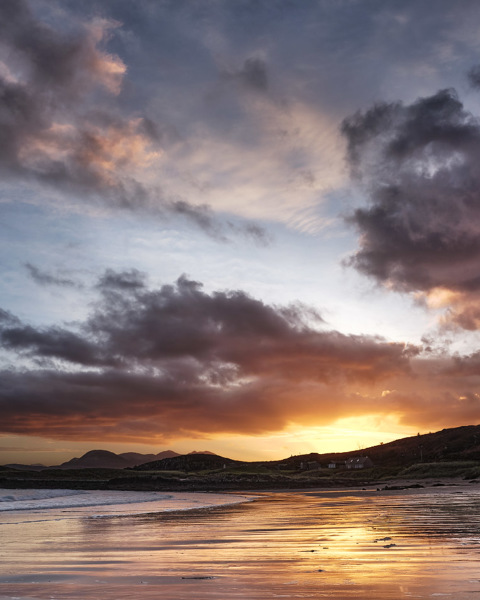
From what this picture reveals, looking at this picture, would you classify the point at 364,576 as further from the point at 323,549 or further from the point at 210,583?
the point at 323,549

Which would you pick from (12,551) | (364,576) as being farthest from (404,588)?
(12,551)

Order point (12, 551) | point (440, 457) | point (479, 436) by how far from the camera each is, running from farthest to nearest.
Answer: point (479, 436)
point (440, 457)
point (12, 551)

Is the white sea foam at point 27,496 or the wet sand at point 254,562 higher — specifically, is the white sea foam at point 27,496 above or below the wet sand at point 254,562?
below

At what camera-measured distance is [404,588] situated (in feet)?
23.9

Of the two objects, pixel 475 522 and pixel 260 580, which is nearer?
pixel 260 580

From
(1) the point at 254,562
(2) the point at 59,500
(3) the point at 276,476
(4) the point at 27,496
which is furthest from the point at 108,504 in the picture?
(3) the point at 276,476

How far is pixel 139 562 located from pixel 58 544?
5481 mm

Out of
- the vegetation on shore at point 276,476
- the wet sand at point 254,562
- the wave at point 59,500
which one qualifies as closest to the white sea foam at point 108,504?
the wave at point 59,500

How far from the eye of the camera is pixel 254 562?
35.1 feet

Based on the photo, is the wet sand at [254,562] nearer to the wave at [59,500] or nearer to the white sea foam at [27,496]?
the wave at [59,500]

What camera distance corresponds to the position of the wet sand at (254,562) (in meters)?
A: 7.55

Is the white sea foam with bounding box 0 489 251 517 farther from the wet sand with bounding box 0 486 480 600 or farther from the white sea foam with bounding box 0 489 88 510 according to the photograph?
the wet sand with bounding box 0 486 480 600

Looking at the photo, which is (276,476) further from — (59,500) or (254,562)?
(254,562)

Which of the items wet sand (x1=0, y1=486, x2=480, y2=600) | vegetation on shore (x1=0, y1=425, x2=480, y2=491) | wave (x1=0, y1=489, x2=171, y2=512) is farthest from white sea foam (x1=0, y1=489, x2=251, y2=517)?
vegetation on shore (x1=0, y1=425, x2=480, y2=491)
